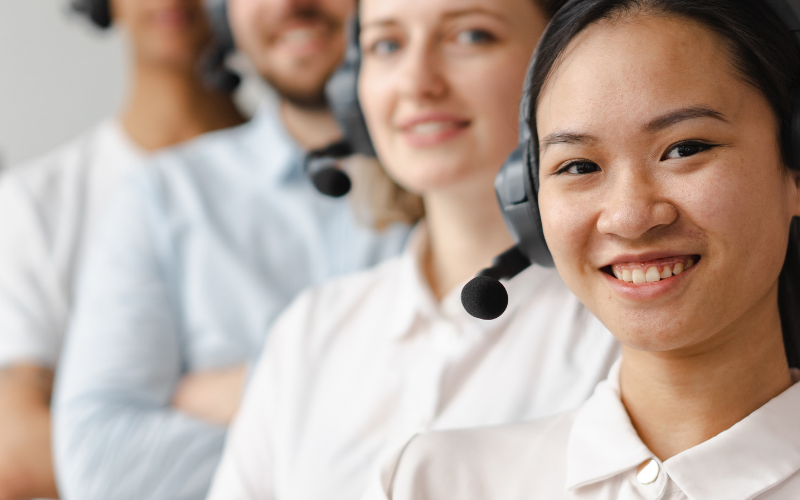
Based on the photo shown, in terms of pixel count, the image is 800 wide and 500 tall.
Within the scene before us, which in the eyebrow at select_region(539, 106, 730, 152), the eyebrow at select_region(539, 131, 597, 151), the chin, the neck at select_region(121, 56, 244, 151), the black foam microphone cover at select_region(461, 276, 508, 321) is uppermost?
the eyebrow at select_region(539, 106, 730, 152)

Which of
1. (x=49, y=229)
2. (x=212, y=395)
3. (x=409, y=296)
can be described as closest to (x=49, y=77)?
(x=49, y=229)

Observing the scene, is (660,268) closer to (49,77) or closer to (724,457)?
(724,457)

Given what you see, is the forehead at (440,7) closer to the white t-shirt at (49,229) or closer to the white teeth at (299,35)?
the white teeth at (299,35)

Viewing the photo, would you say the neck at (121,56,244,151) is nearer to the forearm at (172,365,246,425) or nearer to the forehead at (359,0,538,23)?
the forearm at (172,365,246,425)

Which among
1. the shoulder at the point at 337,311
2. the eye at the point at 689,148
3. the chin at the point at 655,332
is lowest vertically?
the shoulder at the point at 337,311

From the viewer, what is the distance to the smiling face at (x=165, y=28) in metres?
2.36

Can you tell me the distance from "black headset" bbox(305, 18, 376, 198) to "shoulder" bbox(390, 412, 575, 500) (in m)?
0.55

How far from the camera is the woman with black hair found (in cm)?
85

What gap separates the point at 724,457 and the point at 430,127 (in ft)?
2.18

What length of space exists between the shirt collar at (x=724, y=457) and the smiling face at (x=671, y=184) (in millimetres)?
114

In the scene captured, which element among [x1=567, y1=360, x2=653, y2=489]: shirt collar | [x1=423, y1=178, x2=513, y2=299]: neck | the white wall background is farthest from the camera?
the white wall background

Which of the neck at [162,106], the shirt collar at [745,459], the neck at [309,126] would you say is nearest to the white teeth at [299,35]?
the neck at [309,126]

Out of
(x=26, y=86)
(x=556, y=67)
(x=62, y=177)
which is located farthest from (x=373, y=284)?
(x=26, y=86)

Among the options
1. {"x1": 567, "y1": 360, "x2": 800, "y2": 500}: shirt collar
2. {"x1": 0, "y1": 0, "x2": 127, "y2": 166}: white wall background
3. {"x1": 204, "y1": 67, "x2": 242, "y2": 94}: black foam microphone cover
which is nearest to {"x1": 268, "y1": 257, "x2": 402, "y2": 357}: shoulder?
{"x1": 567, "y1": 360, "x2": 800, "y2": 500}: shirt collar
